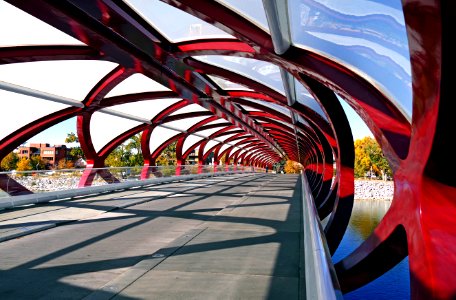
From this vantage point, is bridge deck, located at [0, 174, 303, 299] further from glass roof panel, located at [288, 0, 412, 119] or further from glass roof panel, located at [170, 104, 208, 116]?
glass roof panel, located at [170, 104, 208, 116]

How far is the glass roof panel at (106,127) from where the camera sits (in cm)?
2701

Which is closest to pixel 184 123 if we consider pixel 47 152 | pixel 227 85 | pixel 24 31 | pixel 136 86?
pixel 136 86

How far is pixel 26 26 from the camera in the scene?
11344mm

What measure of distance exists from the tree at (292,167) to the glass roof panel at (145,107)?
107m

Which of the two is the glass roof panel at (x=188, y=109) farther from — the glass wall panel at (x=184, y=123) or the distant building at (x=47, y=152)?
the distant building at (x=47, y=152)

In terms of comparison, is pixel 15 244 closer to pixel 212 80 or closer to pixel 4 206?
pixel 4 206

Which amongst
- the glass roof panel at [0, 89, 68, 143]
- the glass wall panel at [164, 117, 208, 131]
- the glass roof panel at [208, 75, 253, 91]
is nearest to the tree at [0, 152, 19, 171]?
the glass wall panel at [164, 117, 208, 131]

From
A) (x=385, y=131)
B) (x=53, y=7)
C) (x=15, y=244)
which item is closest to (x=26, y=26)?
(x=53, y=7)

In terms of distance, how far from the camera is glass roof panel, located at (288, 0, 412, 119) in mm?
5019

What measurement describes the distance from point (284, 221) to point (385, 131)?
4106 millimetres

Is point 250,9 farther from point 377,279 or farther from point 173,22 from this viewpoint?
point 377,279

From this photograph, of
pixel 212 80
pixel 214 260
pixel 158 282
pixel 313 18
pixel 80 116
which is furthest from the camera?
pixel 80 116

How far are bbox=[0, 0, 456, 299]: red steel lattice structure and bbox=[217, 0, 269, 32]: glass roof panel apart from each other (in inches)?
7.0

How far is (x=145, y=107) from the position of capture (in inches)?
1019
